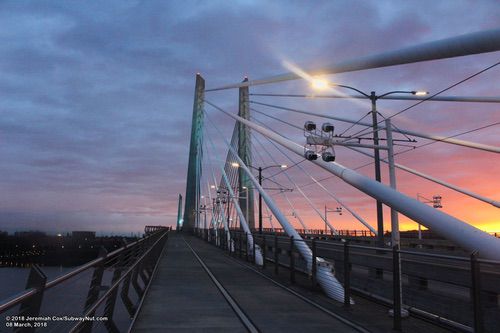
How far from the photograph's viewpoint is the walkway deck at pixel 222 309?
7797 mm

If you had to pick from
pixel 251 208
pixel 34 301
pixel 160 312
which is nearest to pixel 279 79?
pixel 160 312

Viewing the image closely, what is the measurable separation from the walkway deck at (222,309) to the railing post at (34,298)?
14.5 ft

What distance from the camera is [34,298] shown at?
10.4 feet

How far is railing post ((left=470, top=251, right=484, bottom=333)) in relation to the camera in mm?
6172

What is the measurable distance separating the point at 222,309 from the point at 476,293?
4.88 metres

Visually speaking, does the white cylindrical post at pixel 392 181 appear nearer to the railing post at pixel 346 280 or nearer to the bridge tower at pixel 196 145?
the railing post at pixel 346 280

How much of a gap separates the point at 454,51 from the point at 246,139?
120ft

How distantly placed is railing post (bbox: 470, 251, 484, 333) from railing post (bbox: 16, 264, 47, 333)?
538 centimetres

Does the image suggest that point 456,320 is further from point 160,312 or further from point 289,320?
point 160,312

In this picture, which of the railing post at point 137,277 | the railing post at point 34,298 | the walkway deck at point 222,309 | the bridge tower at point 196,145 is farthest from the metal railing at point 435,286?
the bridge tower at point 196,145

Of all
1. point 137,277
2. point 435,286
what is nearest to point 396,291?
point 435,286

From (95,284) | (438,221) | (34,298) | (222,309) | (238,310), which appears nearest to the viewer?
(34,298)

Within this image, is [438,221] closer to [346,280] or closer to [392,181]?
[346,280]

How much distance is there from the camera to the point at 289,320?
8461mm
